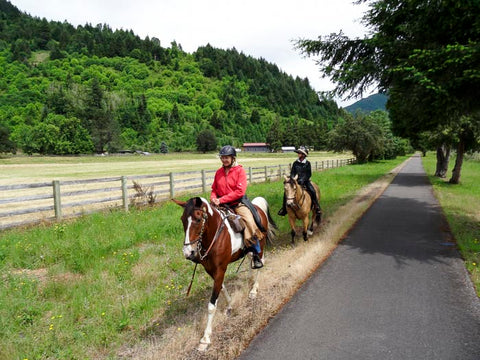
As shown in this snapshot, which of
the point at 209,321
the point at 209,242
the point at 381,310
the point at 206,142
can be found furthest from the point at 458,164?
the point at 206,142

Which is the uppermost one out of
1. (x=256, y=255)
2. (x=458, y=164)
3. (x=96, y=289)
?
(x=458, y=164)

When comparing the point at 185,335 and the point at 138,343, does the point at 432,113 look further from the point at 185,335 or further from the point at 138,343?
the point at 138,343

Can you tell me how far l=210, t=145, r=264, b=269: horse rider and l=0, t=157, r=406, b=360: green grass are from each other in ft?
4.79

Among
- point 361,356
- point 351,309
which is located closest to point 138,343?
point 361,356

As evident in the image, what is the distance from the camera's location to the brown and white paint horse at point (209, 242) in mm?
3453

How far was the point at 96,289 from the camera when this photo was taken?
528 cm

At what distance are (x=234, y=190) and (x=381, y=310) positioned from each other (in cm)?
303

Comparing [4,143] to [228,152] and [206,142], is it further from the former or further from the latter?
[228,152]

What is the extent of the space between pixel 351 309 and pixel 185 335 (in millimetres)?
Result: 2640

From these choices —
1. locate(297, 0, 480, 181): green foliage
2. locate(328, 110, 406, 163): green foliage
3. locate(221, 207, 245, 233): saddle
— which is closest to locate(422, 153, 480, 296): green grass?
locate(297, 0, 480, 181): green foliage

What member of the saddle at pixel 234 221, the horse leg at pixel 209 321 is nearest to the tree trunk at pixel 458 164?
the saddle at pixel 234 221

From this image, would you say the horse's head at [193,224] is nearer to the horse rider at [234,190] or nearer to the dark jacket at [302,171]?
the horse rider at [234,190]

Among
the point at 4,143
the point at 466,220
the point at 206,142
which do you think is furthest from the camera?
the point at 206,142

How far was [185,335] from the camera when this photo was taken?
3.94 metres
